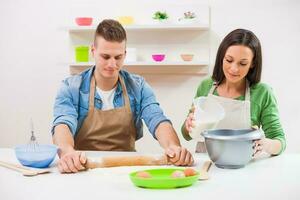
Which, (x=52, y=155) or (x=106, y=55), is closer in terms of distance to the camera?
(x=52, y=155)

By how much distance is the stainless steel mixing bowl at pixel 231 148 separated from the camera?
5.04ft

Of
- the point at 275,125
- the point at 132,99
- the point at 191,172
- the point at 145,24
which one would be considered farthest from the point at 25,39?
the point at 191,172

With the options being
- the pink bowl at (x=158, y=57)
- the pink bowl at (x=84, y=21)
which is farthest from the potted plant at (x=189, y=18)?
the pink bowl at (x=84, y=21)

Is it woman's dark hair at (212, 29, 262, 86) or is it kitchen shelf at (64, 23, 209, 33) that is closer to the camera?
woman's dark hair at (212, 29, 262, 86)

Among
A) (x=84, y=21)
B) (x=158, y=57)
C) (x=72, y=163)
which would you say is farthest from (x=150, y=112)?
(x=84, y=21)

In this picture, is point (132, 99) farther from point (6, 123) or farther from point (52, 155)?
point (6, 123)

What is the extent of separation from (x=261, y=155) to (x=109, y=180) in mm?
718

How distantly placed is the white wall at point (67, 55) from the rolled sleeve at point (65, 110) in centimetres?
139

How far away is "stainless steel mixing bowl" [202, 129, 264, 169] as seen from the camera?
60.5 inches

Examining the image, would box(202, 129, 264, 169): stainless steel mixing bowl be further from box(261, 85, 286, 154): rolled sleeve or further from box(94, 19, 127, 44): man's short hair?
box(94, 19, 127, 44): man's short hair

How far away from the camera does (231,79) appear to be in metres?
2.11

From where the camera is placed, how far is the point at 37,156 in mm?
1639

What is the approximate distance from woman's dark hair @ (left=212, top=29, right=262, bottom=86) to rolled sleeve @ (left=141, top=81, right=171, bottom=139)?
0.35 metres

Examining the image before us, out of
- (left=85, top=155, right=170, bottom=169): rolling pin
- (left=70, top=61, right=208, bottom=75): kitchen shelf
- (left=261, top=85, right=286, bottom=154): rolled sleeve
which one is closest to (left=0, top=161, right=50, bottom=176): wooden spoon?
(left=85, top=155, right=170, bottom=169): rolling pin
